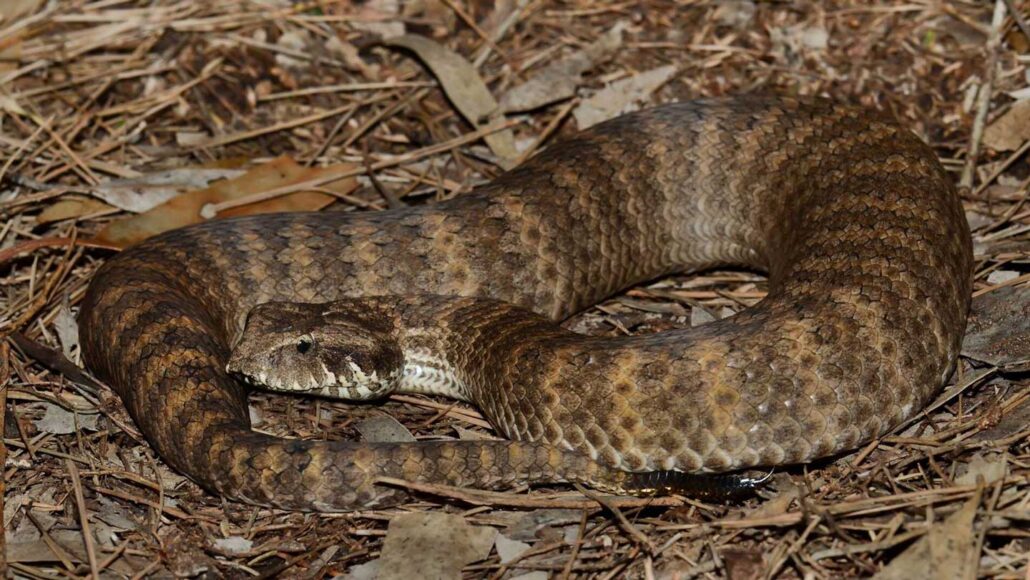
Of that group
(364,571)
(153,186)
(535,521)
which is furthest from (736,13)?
(364,571)

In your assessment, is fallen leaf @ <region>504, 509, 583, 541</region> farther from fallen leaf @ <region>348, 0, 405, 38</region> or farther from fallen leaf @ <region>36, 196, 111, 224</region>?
fallen leaf @ <region>348, 0, 405, 38</region>

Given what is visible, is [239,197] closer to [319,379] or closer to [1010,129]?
[319,379]

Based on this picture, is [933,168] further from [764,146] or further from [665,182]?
[665,182]

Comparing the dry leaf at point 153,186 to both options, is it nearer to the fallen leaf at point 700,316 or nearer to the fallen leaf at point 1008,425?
the fallen leaf at point 700,316

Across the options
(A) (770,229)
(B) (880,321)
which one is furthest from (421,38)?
(B) (880,321)

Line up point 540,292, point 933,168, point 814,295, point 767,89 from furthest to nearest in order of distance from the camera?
point 767,89, point 540,292, point 933,168, point 814,295

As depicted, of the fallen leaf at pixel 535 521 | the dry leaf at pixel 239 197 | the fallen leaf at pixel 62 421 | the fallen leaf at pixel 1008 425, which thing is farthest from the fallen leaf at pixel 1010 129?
the fallen leaf at pixel 62 421
